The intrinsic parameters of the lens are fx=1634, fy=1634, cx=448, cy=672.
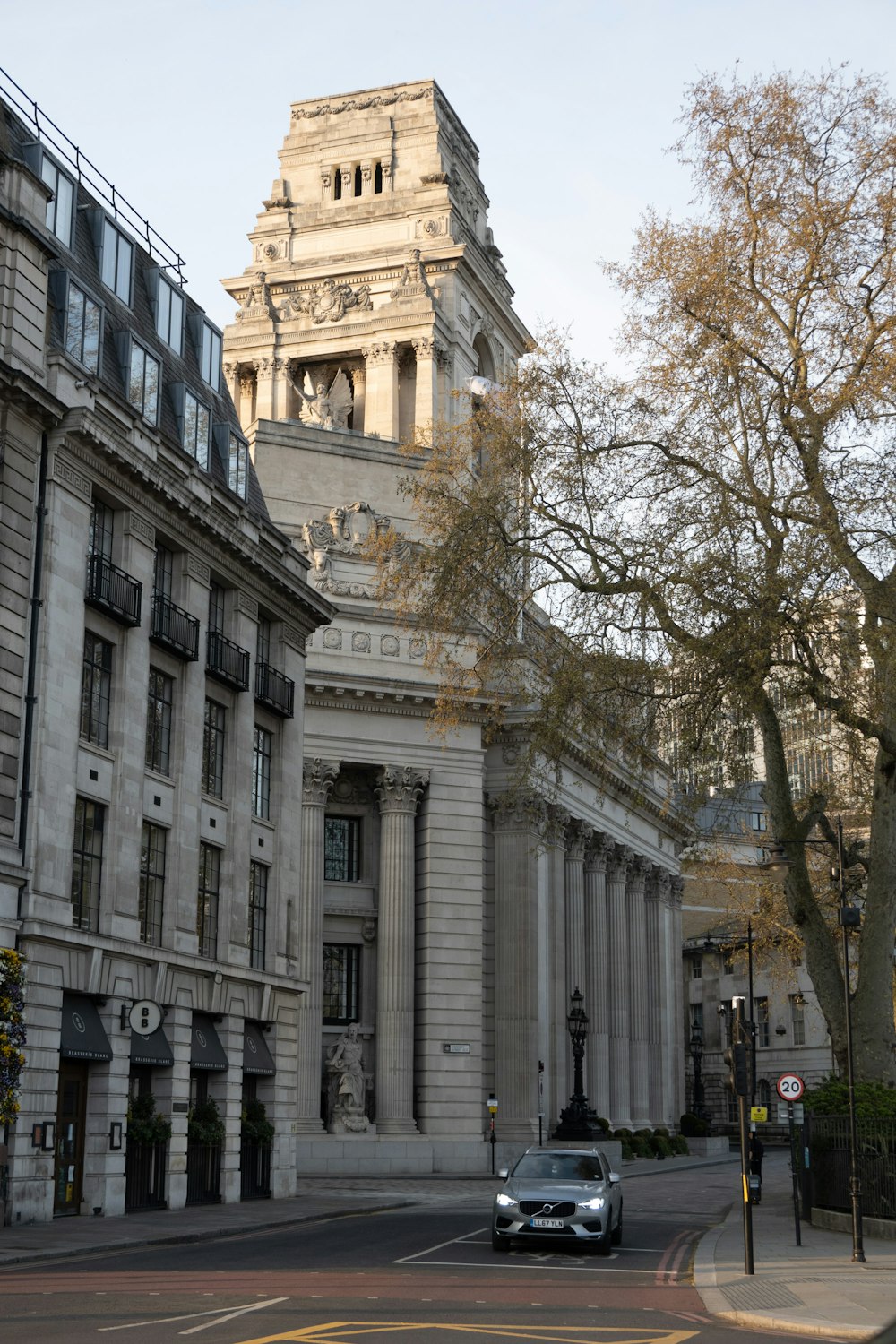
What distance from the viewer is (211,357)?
4241 centimetres

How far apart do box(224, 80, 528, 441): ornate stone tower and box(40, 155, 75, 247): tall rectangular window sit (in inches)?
1554

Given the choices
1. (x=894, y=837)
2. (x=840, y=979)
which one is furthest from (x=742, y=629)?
(x=840, y=979)

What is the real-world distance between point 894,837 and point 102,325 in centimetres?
1889

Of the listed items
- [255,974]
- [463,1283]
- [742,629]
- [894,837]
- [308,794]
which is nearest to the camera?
[463,1283]

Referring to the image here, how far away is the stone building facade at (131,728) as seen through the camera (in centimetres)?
2891

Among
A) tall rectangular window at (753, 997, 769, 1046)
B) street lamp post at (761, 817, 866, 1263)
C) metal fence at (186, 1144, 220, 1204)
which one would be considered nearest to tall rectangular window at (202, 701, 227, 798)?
metal fence at (186, 1144, 220, 1204)

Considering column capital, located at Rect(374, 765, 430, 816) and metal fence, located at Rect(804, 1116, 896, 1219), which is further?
column capital, located at Rect(374, 765, 430, 816)

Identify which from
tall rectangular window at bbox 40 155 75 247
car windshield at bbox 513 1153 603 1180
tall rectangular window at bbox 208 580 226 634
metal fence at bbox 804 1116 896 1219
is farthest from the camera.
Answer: tall rectangular window at bbox 208 580 226 634

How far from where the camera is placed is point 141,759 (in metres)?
33.1

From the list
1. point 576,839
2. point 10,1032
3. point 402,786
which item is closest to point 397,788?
point 402,786

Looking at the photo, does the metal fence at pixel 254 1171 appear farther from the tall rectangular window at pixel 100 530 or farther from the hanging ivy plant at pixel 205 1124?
the tall rectangular window at pixel 100 530

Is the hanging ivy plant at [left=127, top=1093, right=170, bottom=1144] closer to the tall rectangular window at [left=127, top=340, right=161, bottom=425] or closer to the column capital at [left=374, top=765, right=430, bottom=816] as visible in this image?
the tall rectangular window at [left=127, top=340, right=161, bottom=425]

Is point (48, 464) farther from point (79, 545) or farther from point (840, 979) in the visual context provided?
point (840, 979)

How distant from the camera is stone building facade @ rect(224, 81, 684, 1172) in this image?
56438 mm
